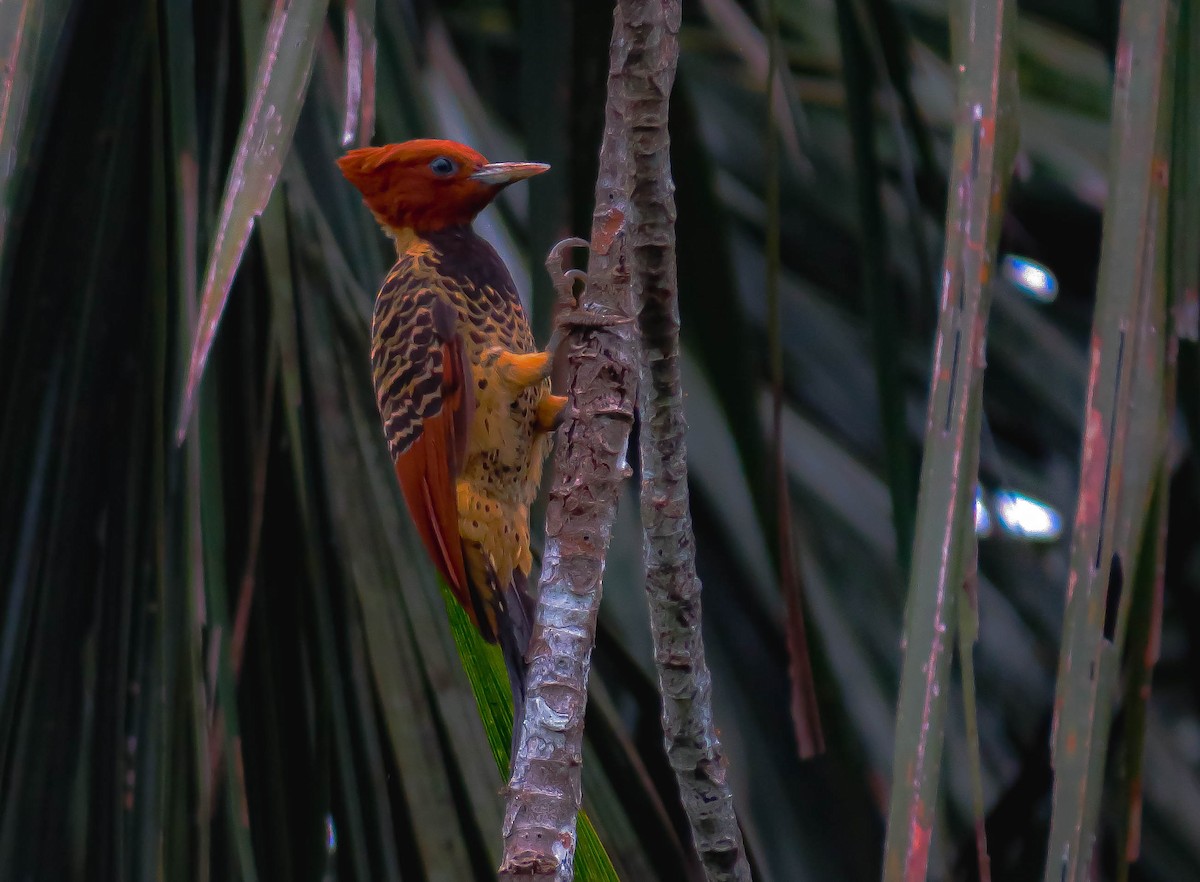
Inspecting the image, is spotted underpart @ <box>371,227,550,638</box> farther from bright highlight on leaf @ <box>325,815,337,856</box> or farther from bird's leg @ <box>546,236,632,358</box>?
bright highlight on leaf @ <box>325,815,337,856</box>

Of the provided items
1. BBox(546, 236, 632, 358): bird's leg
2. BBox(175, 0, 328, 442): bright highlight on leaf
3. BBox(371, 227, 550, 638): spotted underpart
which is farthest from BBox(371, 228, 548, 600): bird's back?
BBox(175, 0, 328, 442): bright highlight on leaf

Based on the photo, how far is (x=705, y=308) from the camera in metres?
1.73

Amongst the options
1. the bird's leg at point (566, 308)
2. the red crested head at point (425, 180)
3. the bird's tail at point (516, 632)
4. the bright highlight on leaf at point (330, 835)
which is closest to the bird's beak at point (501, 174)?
the red crested head at point (425, 180)

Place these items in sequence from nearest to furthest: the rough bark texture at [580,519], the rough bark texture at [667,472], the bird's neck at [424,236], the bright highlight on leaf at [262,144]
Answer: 1. the bright highlight on leaf at [262,144]
2. the rough bark texture at [580,519]
3. the rough bark texture at [667,472]
4. the bird's neck at [424,236]

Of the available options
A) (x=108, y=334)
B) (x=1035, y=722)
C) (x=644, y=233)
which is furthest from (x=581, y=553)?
(x=1035, y=722)

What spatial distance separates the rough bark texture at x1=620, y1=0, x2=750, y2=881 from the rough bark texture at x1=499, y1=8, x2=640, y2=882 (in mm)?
19

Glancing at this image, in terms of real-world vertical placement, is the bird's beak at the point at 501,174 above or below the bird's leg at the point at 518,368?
above

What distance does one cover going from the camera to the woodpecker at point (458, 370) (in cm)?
196

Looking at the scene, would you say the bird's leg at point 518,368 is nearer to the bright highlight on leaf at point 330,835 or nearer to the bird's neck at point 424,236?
the bird's neck at point 424,236

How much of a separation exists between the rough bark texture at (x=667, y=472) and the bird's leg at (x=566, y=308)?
6 centimetres

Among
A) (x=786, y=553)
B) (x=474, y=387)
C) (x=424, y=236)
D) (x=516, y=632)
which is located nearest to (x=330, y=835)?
(x=516, y=632)

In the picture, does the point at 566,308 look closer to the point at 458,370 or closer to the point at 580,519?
the point at 458,370

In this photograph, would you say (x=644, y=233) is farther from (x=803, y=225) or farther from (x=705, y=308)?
(x=803, y=225)

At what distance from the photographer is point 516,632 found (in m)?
1.84
